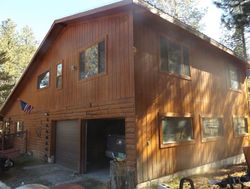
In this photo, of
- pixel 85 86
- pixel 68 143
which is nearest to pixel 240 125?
pixel 85 86

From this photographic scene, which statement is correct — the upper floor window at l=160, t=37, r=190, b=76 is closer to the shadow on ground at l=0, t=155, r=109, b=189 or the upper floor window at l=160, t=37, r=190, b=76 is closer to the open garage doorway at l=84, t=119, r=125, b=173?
the open garage doorway at l=84, t=119, r=125, b=173

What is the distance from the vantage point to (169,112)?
803 centimetres

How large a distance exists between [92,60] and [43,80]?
592cm

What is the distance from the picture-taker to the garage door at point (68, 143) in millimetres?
9750

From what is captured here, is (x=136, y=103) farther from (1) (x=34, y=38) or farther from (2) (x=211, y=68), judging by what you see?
(1) (x=34, y=38)

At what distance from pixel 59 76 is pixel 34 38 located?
26187 mm

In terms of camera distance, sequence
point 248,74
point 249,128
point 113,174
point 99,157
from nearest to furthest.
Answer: point 113,174 < point 99,157 < point 249,128 < point 248,74

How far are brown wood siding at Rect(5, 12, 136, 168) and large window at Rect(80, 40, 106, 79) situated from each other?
9.6 inches

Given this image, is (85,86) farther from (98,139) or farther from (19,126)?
(19,126)

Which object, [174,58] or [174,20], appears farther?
[174,58]

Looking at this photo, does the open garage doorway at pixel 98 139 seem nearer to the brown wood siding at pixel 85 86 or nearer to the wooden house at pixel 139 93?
the wooden house at pixel 139 93

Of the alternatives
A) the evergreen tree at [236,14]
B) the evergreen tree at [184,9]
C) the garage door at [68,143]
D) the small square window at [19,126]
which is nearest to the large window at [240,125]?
the evergreen tree at [236,14]

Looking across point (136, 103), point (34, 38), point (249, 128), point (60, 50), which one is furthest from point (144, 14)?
point (34, 38)

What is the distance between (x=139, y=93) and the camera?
710cm
